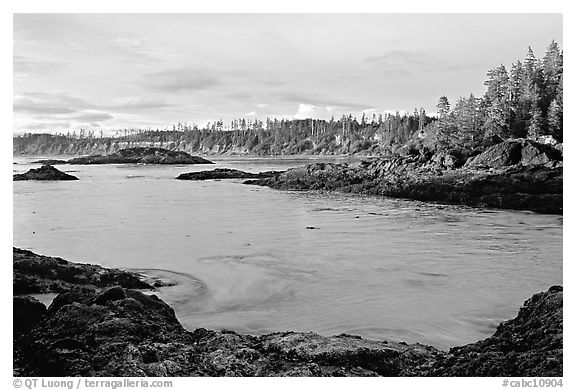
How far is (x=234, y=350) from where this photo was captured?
3271 mm

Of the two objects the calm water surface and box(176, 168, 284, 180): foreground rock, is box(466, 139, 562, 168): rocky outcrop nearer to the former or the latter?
the calm water surface

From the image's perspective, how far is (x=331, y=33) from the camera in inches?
193

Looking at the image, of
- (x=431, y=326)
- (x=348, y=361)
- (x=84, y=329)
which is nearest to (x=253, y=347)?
(x=348, y=361)

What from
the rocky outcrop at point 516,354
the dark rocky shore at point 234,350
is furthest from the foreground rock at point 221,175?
the rocky outcrop at point 516,354

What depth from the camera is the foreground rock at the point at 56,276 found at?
174 inches

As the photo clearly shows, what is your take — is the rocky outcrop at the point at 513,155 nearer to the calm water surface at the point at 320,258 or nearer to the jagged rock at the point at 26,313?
the calm water surface at the point at 320,258

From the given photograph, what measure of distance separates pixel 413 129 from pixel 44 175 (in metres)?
17.3

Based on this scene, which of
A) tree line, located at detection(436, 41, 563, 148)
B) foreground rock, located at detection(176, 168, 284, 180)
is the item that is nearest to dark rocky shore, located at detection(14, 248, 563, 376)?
tree line, located at detection(436, 41, 563, 148)

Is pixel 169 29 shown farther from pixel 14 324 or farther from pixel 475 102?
pixel 475 102

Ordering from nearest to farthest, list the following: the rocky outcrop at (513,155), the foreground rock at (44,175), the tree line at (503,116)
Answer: the foreground rock at (44,175)
the tree line at (503,116)
the rocky outcrop at (513,155)

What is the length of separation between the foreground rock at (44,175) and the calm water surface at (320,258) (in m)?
0.27

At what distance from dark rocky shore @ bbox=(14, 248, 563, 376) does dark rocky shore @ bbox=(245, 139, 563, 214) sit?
639 centimetres

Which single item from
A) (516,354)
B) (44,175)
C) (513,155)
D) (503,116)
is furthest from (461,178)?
(516,354)

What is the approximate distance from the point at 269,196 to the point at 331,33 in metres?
9.78
